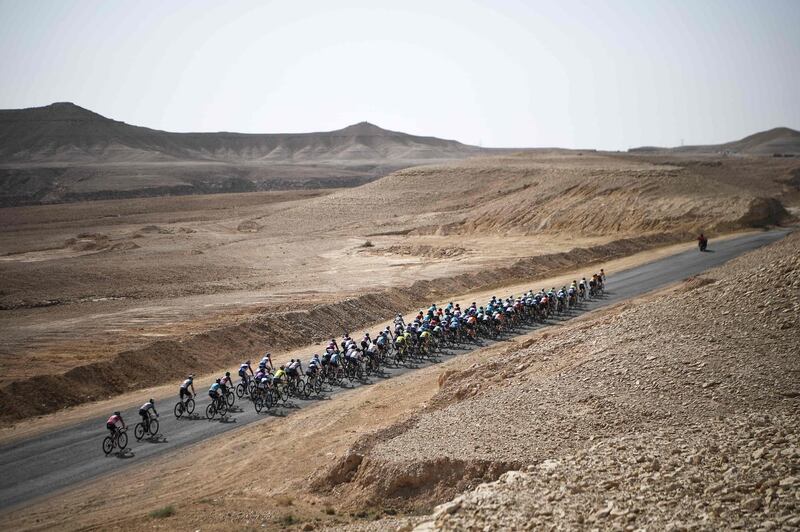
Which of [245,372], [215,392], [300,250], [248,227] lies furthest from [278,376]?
[248,227]

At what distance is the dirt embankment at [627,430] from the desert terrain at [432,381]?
0.18 feet

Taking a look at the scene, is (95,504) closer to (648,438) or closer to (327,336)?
(648,438)

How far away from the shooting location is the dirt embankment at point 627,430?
35.0 feet

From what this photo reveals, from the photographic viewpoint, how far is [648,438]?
13.2m

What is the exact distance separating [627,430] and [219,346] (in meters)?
22.9

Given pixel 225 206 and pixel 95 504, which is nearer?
pixel 95 504

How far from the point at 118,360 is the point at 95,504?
13063 mm

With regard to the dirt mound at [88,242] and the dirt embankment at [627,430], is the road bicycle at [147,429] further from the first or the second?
the dirt mound at [88,242]

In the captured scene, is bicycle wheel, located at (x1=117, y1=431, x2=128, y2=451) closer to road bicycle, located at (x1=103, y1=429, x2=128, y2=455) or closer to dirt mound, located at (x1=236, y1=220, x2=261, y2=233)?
road bicycle, located at (x1=103, y1=429, x2=128, y2=455)

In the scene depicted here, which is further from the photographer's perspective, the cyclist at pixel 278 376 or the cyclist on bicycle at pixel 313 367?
the cyclist on bicycle at pixel 313 367

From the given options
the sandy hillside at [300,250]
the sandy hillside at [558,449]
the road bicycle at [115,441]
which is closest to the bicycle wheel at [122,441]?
the road bicycle at [115,441]

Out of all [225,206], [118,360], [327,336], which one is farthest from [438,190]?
[118,360]

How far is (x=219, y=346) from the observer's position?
108 feet

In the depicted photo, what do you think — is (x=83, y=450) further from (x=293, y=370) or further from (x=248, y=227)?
(x=248, y=227)
